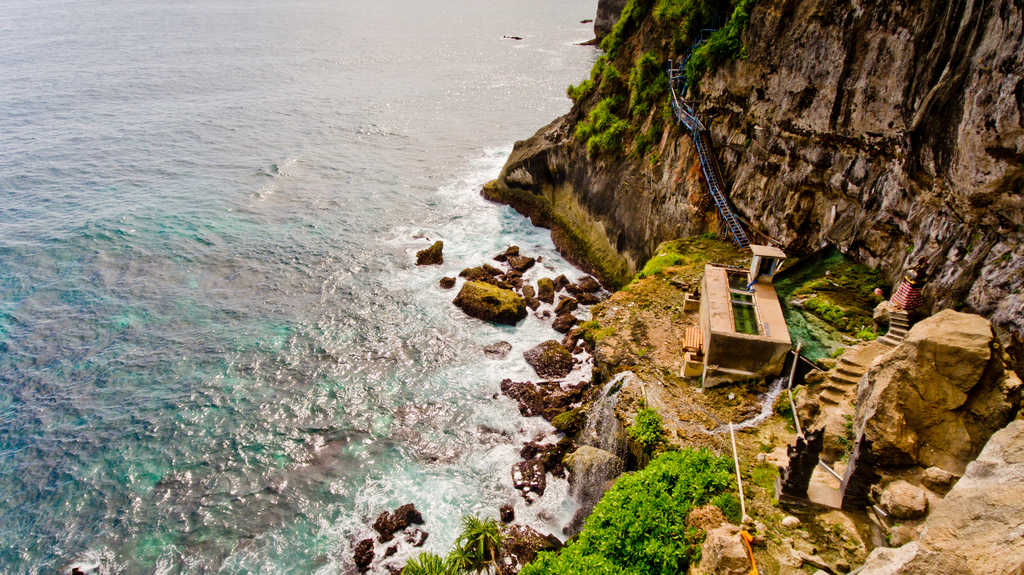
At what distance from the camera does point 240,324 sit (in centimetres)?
3603

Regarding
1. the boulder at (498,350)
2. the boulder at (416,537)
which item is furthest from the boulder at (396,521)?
the boulder at (498,350)

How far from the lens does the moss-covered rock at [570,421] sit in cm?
2667

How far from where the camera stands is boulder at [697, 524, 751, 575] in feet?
44.1

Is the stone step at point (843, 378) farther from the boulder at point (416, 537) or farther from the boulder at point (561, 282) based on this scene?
the boulder at point (561, 282)

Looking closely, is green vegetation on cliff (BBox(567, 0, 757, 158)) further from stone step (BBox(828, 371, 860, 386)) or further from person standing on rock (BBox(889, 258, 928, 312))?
stone step (BBox(828, 371, 860, 386))

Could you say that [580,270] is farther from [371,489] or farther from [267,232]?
[267,232]

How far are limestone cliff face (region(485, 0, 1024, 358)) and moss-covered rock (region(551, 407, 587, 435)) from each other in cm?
1309

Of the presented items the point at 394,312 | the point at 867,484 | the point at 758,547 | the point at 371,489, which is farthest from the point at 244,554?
the point at 867,484

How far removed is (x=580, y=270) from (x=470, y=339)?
11652 mm

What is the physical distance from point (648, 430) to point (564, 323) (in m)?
16.2

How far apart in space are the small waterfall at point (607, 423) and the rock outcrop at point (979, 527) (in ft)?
34.5

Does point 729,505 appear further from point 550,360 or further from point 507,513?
point 550,360

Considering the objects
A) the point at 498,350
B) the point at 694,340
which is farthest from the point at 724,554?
the point at 498,350

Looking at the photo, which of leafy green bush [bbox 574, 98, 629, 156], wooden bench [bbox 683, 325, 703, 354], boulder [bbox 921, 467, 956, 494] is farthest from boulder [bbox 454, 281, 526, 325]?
boulder [bbox 921, 467, 956, 494]
